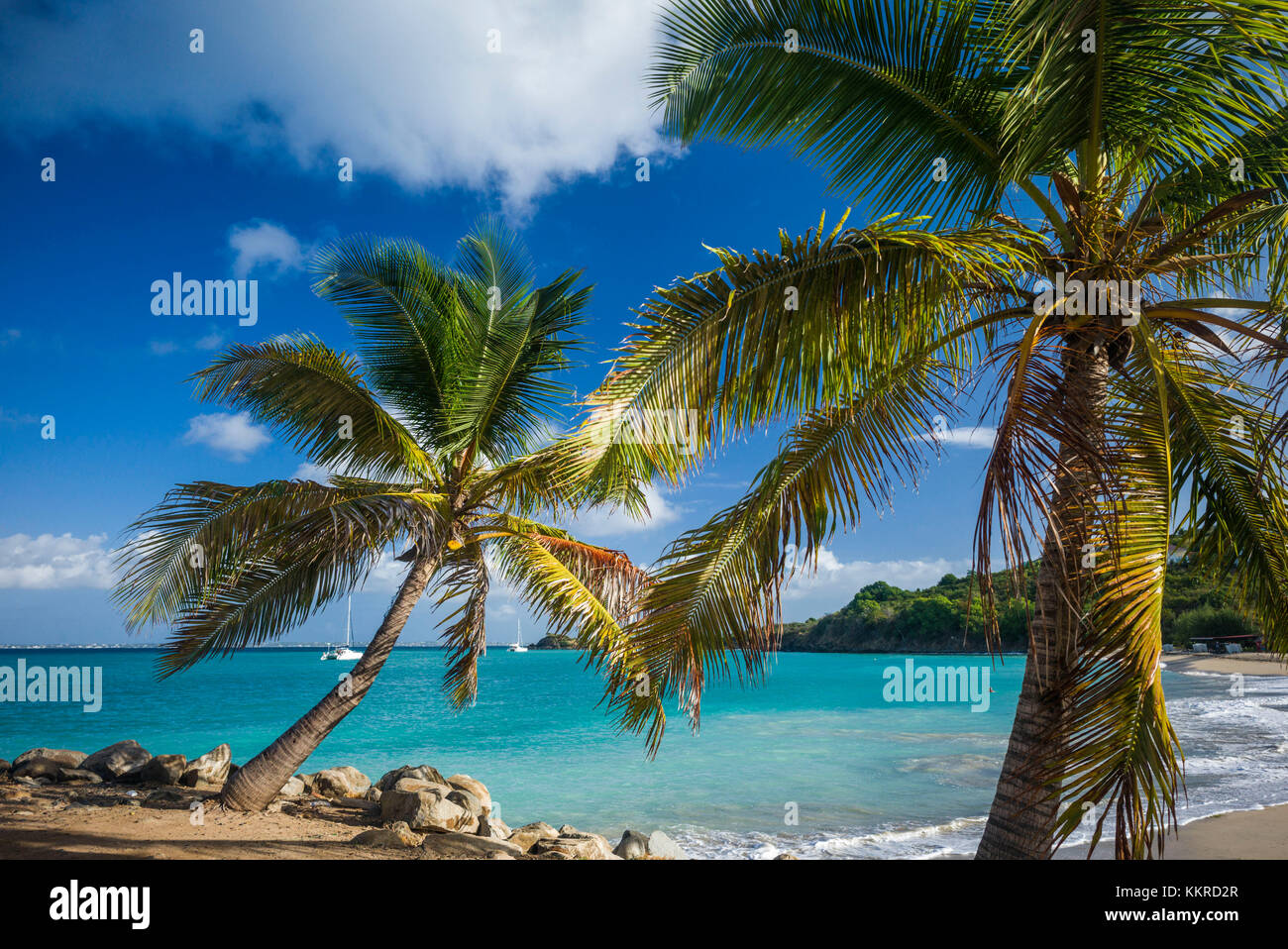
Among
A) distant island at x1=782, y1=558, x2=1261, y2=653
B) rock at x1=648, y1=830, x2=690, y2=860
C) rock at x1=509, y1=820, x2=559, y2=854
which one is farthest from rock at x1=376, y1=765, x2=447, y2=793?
distant island at x1=782, y1=558, x2=1261, y2=653

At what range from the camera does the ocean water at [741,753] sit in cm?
1332

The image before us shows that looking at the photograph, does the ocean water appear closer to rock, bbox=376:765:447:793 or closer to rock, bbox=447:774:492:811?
rock, bbox=447:774:492:811

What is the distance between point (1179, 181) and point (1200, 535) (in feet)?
8.36

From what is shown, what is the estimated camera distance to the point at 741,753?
77.2 ft

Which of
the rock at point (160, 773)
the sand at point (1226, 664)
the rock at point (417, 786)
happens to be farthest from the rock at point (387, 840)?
the sand at point (1226, 664)

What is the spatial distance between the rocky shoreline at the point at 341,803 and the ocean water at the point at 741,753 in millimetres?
2648

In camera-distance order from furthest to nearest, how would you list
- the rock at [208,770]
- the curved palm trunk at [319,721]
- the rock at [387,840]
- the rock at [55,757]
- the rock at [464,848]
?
the rock at [55,757] < the rock at [208,770] < the curved palm trunk at [319,721] < the rock at [387,840] < the rock at [464,848]

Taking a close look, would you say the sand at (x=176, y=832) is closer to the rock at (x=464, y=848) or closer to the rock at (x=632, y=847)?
the rock at (x=464, y=848)

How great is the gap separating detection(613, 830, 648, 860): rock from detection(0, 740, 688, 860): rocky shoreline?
0.02m

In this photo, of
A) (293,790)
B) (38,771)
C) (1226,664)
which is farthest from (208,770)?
(1226,664)

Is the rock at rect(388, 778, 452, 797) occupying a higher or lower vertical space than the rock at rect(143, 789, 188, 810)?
lower

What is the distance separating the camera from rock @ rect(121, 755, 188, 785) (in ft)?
39.3
